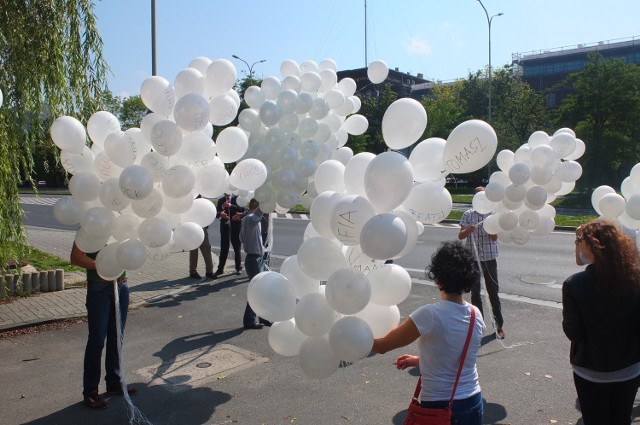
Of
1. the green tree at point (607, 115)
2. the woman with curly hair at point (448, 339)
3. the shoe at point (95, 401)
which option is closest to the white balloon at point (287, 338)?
the woman with curly hair at point (448, 339)

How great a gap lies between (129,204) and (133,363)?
2.54m

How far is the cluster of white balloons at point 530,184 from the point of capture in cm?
523

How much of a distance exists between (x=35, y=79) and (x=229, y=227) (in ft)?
18.0

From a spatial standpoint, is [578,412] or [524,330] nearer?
[578,412]

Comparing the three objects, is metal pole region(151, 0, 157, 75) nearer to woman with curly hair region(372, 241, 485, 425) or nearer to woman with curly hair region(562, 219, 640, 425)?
woman with curly hair region(372, 241, 485, 425)

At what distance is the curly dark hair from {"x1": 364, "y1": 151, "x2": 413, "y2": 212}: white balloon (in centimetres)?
38

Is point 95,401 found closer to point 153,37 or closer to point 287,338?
point 287,338

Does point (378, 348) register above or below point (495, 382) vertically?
above

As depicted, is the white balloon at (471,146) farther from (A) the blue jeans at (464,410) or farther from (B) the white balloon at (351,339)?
(A) the blue jeans at (464,410)

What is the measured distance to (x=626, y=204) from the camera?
16.3ft

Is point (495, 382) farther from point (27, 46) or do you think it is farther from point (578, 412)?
point (27, 46)

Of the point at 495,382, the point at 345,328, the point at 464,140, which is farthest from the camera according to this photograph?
the point at 495,382

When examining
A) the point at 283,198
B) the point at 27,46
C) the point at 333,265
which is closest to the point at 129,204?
the point at 333,265

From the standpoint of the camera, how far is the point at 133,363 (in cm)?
582
